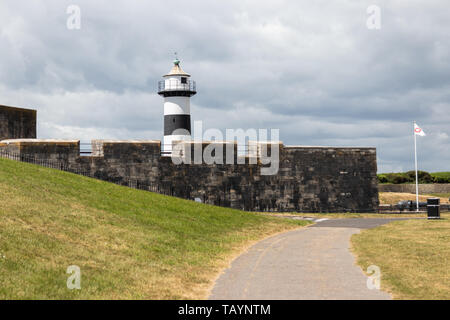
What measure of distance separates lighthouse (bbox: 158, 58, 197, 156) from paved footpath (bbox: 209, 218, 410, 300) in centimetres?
2656

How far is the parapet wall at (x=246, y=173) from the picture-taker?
32250 mm

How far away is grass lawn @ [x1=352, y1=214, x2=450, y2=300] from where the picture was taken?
33.8 feet

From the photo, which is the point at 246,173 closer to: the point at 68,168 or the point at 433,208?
the point at 68,168

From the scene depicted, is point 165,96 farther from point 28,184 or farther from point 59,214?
point 59,214

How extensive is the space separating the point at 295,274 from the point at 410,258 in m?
4.33

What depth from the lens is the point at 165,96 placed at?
45219 mm

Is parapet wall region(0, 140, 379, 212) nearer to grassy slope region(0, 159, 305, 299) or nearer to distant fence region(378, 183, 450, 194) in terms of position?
grassy slope region(0, 159, 305, 299)

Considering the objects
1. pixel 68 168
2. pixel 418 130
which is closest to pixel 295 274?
pixel 68 168

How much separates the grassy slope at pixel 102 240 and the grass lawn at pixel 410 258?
159 inches

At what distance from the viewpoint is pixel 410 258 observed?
14.4m

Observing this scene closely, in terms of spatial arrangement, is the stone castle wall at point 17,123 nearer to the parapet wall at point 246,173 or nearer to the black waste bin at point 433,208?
the parapet wall at point 246,173

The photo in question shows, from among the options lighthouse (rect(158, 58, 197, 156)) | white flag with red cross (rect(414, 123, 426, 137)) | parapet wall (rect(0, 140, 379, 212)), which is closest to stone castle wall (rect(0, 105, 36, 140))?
parapet wall (rect(0, 140, 379, 212))

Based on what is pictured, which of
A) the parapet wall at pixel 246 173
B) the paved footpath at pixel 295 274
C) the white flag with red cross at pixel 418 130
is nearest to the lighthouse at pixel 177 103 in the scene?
the parapet wall at pixel 246 173

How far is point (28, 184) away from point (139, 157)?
15.0 m
